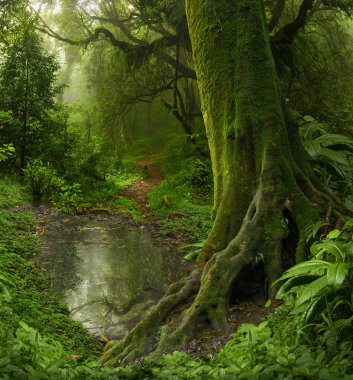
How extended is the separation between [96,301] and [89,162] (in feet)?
26.3

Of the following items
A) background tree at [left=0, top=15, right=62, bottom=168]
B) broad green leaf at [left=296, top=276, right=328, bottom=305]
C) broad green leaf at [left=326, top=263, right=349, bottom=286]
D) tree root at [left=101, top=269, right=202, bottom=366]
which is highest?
background tree at [left=0, top=15, right=62, bottom=168]

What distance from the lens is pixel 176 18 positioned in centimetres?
1287

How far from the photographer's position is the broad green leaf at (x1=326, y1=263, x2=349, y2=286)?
8.94 feet

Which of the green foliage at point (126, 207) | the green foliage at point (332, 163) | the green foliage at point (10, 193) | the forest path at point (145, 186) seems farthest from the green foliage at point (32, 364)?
the forest path at point (145, 186)

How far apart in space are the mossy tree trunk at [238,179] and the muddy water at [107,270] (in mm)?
846

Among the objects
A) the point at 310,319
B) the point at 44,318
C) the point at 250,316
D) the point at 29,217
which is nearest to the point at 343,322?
the point at 310,319

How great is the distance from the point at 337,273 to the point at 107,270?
14.3 ft

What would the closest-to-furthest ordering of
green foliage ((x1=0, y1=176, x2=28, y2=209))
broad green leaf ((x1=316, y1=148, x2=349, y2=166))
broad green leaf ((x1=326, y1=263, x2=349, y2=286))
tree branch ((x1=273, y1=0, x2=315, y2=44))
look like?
broad green leaf ((x1=326, y1=263, x2=349, y2=286))
broad green leaf ((x1=316, y1=148, x2=349, y2=166))
green foliage ((x1=0, y1=176, x2=28, y2=209))
tree branch ((x1=273, y1=0, x2=315, y2=44))

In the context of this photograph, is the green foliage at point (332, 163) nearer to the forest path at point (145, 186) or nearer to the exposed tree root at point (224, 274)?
the exposed tree root at point (224, 274)

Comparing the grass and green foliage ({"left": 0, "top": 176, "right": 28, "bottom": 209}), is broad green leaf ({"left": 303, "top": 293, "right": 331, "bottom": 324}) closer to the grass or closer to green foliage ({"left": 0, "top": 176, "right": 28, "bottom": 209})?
the grass

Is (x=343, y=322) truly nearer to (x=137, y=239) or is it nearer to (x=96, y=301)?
(x=96, y=301)

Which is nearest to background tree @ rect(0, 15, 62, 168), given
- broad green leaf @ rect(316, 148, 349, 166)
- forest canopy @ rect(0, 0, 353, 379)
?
forest canopy @ rect(0, 0, 353, 379)

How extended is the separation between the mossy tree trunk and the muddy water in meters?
0.85

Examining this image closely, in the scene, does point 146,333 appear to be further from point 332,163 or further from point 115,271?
point 332,163
